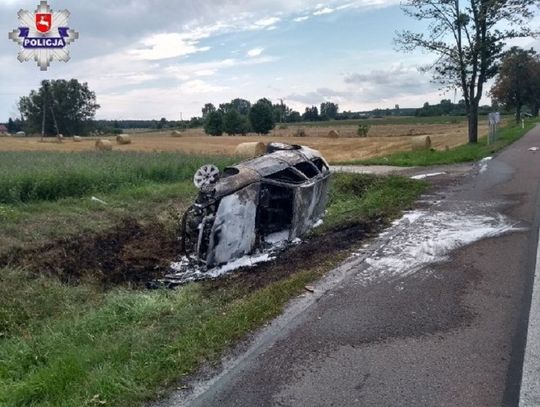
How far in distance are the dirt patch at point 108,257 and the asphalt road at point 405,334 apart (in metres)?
3.37

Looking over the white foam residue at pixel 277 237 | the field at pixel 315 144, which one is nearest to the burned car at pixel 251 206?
the white foam residue at pixel 277 237

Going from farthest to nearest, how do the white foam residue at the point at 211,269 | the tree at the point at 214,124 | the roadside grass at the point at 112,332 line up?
the tree at the point at 214,124, the white foam residue at the point at 211,269, the roadside grass at the point at 112,332

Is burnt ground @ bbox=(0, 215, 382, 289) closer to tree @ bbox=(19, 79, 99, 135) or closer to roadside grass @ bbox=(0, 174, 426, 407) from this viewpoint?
roadside grass @ bbox=(0, 174, 426, 407)

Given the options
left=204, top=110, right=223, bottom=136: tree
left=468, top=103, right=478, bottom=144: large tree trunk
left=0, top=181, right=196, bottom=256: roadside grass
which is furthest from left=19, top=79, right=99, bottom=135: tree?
left=0, top=181, right=196, bottom=256: roadside grass

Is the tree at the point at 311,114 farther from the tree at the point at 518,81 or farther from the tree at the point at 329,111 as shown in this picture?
the tree at the point at 518,81

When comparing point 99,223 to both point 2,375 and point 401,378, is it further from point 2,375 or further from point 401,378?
point 401,378

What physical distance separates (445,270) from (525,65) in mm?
48698

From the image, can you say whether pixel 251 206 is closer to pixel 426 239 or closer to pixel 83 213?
pixel 426 239

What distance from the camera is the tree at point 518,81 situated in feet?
153

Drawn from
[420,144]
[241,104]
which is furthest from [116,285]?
[241,104]

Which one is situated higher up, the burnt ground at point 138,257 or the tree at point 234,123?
the tree at point 234,123

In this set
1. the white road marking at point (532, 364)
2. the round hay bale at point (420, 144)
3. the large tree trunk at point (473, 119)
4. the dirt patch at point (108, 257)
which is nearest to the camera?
the white road marking at point (532, 364)

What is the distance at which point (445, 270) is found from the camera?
5789 millimetres

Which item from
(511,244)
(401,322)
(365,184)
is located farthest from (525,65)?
(401,322)
